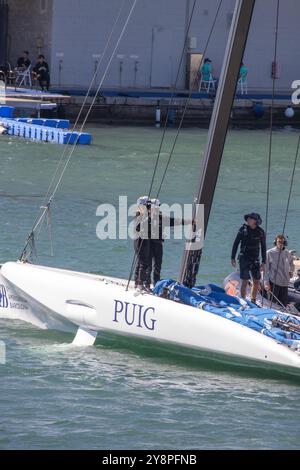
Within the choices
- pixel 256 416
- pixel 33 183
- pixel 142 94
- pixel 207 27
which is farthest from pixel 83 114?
pixel 256 416

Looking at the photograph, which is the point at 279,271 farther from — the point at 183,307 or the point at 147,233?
the point at 183,307

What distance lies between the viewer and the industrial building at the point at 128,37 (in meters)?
49.6

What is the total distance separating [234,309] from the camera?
16.2 meters

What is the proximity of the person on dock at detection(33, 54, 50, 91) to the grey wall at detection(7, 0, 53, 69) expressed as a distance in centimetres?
222

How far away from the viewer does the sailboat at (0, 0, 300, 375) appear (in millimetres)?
15531

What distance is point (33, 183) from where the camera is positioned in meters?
32.1

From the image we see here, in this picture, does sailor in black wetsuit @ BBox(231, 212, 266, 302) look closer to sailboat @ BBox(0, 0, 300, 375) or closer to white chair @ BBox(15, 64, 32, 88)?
sailboat @ BBox(0, 0, 300, 375)

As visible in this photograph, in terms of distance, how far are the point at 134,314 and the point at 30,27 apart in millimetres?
35761

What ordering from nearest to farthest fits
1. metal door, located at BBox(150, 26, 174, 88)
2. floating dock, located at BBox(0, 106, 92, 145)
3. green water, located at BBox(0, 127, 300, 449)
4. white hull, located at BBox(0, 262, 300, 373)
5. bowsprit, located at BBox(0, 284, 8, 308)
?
green water, located at BBox(0, 127, 300, 449)
white hull, located at BBox(0, 262, 300, 373)
bowsprit, located at BBox(0, 284, 8, 308)
floating dock, located at BBox(0, 106, 92, 145)
metal door, located at BBox(150, 26, 174, 88)

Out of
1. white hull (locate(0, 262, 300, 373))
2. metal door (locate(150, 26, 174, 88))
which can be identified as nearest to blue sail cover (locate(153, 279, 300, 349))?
white hull (locate(0, 262, 300, 373))

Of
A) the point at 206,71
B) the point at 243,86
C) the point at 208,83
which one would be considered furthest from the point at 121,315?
the point at 243,86

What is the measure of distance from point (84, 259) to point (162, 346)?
7039mm
